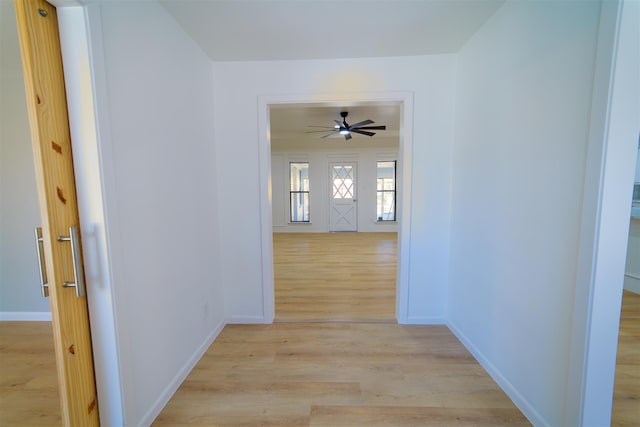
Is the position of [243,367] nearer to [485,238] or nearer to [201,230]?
[201,230]

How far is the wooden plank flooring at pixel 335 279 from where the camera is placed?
2572mm

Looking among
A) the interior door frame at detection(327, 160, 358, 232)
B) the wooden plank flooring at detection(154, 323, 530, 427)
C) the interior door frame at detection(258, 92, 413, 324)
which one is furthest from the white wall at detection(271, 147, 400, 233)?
the wooden plank flooring at detection(154, 323, 530, 427)

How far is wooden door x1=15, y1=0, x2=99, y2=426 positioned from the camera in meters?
0.91

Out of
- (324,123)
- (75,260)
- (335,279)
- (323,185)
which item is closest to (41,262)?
(75,260)

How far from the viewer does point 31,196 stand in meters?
2.23

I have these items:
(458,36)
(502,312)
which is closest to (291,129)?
(458,36)

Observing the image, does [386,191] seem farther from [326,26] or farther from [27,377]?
[27,377]

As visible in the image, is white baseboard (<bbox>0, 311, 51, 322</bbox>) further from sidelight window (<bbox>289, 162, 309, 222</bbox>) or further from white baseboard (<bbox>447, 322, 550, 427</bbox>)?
sidelight window (<bbox>289, 162, 309, 222</bbox>)

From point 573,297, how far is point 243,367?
2.05 m

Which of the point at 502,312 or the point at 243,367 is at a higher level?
the point at 502,312

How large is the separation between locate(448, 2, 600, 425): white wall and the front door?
518cm

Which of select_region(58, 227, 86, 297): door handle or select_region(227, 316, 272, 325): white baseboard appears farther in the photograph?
select_region(227, 316, 272, 325): white baseboard

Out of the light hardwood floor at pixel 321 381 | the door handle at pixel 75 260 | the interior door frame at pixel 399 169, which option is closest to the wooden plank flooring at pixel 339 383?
the light hardwood floor at pixel 321 381

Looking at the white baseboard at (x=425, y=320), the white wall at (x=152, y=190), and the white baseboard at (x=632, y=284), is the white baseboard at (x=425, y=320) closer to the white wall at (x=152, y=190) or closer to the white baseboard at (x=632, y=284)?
the white wall at (x=152, y=190)
